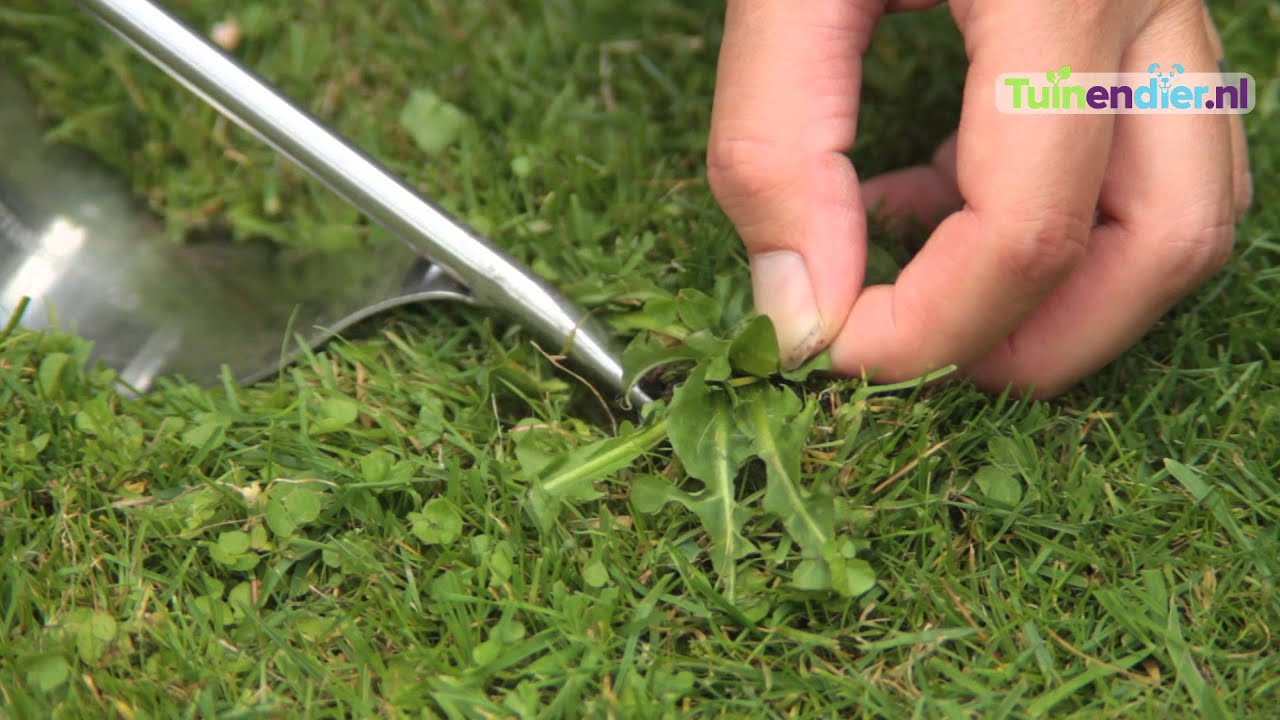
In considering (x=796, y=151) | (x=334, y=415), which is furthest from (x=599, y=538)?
(x=796, y=151)

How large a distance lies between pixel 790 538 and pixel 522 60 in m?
1.22

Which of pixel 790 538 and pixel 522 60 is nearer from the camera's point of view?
pixel 790 538

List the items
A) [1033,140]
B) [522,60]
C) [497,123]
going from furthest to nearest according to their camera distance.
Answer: [522,60]
[497,123]
[1033,140]

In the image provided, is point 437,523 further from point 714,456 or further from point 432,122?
point 432,122

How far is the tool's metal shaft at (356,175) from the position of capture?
1.47 metres

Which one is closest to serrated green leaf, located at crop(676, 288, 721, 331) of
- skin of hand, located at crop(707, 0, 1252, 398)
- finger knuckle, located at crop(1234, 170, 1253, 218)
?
skin of hand, located at crop(707, 0, 1252, 398)

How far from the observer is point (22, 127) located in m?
2.01

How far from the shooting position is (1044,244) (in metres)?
1.21

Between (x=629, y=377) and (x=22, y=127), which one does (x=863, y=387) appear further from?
(x=22, y=127)

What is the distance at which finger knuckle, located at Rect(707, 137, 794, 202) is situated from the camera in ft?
4.28

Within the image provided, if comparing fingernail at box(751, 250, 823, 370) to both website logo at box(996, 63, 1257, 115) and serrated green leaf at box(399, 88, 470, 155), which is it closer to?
website logo at box(996, 63, 1257, 115)

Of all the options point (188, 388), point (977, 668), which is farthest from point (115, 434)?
point (977, 668)

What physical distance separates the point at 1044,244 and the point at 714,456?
464 millimetres

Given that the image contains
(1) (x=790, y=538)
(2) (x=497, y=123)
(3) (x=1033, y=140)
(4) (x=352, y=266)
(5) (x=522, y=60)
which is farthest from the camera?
(5) (x=522, y=60)
